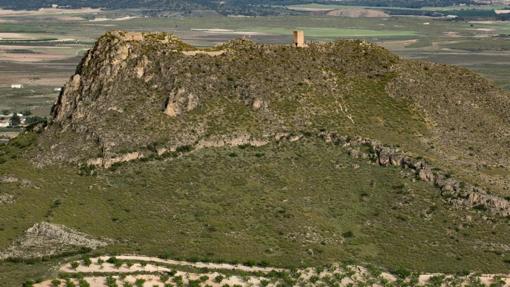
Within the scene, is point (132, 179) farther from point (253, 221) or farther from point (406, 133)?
point (406, 133)

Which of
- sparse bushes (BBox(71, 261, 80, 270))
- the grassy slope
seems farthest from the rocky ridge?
sparse bushes (BBox(71, 261, 80, 270))

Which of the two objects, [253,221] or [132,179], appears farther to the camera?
[132,179]

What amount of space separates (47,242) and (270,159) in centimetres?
2186

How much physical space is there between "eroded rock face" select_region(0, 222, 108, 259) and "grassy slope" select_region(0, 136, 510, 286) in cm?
98

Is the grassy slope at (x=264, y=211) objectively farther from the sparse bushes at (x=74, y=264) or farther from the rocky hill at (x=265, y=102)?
the rocky hill at (x=265, y=102)

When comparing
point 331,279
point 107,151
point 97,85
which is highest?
point 97,85

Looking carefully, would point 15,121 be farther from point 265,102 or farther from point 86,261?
point 86,261

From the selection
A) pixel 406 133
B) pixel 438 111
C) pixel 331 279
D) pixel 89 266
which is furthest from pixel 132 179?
pixel 438 111

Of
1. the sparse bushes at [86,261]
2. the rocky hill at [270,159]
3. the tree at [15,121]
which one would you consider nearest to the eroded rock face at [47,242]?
the rocky hill at [270,159]

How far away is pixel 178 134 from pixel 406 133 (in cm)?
2103

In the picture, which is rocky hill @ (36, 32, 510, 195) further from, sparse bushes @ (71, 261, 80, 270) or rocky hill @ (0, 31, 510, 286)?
sparse bushes @ (71, 261, 80, 270)

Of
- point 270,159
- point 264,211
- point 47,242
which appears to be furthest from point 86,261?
point 270,159

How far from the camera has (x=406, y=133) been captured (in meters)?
71.8

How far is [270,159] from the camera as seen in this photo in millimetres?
67562
